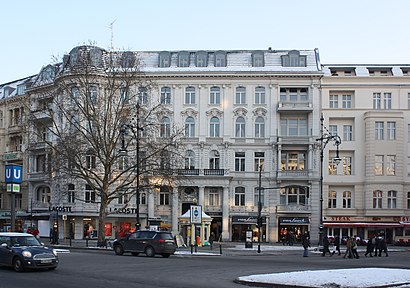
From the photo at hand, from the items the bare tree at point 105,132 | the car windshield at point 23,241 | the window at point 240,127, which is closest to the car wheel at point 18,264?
the car windshield at point 23,241

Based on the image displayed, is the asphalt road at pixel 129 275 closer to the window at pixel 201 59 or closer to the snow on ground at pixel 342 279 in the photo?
the snow on ground at pixel 342 279

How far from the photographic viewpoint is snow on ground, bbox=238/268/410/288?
19.5m

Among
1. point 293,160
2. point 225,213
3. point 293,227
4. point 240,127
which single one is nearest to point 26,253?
point 225,213

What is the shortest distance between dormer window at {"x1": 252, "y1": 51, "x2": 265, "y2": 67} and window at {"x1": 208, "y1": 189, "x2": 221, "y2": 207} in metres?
14.2

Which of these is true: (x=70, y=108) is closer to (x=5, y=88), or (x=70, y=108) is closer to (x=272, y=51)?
(x=272, y=51)

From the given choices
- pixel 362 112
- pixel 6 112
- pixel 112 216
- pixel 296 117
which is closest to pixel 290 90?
pixel 296 117

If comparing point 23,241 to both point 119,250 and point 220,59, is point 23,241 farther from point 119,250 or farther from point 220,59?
point 220,59

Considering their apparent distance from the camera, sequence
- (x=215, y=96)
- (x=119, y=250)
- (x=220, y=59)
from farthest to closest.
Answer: (x=220, y=59) < (x=215, y=96) < (x=119, y=250)

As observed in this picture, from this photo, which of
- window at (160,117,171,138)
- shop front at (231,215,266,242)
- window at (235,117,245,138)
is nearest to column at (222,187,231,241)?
shop front at (231,215,266,242)

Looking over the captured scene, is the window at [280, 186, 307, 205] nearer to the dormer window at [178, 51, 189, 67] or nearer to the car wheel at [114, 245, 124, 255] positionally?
the dormer window at [178, 51, 189, 67]

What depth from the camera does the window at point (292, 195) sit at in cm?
6646

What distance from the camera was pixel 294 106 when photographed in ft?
217

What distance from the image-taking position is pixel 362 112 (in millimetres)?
67500

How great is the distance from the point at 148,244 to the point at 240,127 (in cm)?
3210
